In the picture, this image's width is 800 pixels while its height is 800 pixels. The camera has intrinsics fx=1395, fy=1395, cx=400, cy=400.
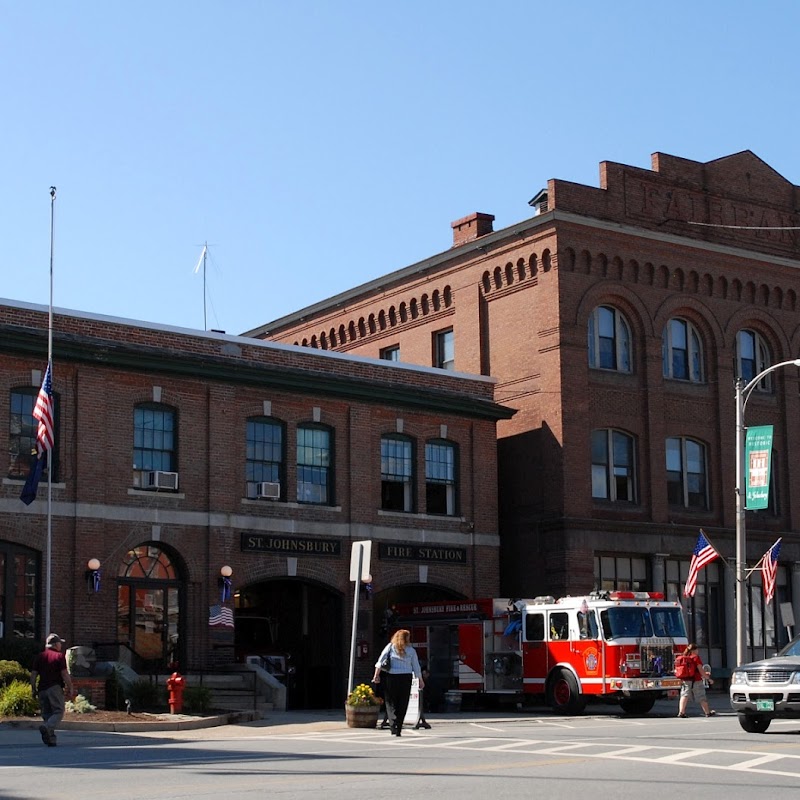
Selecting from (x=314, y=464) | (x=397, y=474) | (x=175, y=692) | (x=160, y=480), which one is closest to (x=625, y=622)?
(x=397, y=474)

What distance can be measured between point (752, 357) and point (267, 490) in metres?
18.1

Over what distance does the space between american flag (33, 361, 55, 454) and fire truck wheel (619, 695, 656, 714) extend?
42.9 ft

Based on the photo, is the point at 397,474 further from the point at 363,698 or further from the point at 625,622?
the point at 363,698

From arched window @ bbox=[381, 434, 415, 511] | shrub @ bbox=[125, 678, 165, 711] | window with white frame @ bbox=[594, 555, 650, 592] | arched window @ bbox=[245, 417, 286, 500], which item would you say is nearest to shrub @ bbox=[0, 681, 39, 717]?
shrub @ bbox=[125, 678, 165, 711]

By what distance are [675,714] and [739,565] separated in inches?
163

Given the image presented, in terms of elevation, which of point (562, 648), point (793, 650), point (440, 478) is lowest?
point (562, 648)

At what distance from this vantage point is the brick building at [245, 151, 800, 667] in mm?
39156

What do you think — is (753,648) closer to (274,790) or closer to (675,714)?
(675,714)

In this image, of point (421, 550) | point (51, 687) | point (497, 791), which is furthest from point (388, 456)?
point (497, 791)

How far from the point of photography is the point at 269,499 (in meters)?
Result: 34.1

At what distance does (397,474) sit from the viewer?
36875mm

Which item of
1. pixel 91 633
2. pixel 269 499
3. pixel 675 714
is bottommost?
pixel 675 714

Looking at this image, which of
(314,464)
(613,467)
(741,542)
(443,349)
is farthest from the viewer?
(443,349)

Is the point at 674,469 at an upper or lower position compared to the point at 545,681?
upper
